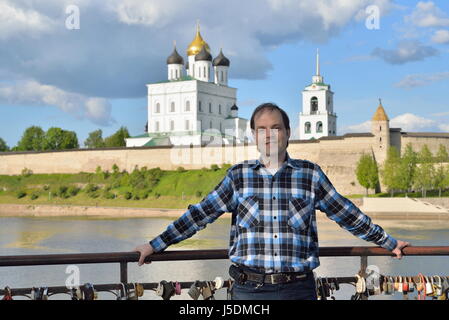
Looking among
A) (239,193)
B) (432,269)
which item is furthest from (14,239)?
(239,193)

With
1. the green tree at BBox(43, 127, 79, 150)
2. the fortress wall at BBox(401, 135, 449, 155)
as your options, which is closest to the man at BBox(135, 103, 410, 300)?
the fortress wall at BBox(401, 135, 449, 155)

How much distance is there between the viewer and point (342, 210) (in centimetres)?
249

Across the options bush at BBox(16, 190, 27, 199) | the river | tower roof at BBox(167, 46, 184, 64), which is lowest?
the river

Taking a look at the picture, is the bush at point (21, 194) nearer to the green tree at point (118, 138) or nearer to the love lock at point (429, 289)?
the green tree at point (118, 138)

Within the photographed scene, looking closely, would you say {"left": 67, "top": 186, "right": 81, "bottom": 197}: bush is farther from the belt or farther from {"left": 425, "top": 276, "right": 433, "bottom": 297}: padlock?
the belt

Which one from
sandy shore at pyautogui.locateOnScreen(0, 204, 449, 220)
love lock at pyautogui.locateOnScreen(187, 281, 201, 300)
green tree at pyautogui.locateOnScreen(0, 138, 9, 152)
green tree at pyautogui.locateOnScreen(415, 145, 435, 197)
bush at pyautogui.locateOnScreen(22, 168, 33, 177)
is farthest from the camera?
green tree at pyautogui.locateOnScreen(0, 138, 9, 152)

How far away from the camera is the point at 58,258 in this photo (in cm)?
267

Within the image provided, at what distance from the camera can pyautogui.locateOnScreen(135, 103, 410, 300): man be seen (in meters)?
2.30

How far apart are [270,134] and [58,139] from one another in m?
56.7

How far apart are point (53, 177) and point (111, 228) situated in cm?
2055

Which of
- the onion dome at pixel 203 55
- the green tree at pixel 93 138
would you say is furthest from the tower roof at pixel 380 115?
the green tree at pixel 93 138

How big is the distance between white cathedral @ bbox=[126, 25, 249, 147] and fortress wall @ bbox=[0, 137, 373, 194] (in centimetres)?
384

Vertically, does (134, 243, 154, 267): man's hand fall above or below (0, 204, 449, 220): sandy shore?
above

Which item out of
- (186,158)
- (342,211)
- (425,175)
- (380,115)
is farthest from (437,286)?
(186,158)
